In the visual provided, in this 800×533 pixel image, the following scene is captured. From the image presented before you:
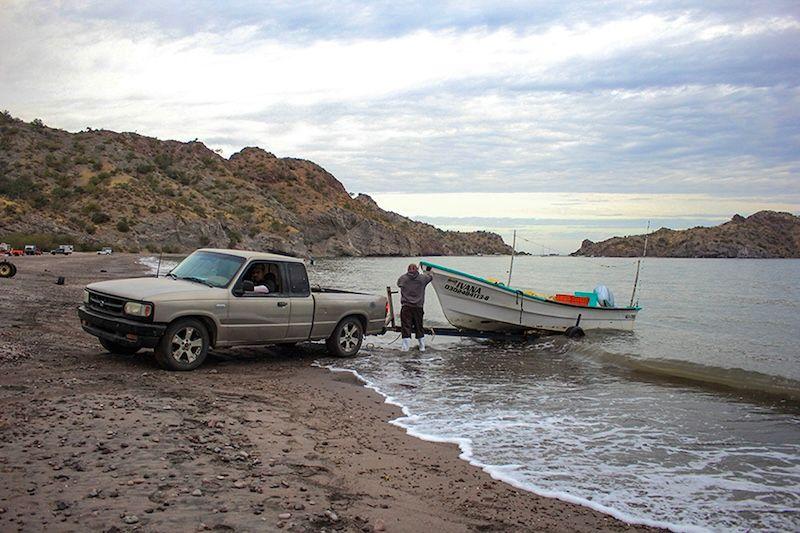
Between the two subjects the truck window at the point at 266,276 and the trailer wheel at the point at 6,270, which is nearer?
the truck window at the point at 266,276

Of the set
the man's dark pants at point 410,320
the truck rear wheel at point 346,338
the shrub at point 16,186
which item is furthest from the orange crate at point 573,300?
the shrub at point 16,186

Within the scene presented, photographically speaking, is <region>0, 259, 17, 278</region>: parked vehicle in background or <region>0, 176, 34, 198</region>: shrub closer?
<region>0, 259, 17, 278</region>: parked vehicle in background

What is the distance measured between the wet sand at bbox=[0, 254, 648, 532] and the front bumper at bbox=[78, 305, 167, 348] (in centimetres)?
42

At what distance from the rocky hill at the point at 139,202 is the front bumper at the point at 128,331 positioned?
49.4 meters

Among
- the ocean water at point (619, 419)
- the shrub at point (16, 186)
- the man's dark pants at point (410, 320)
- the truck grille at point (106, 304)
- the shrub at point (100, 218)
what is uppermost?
the shrub at point (16, 186)

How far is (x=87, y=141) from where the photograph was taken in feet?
293

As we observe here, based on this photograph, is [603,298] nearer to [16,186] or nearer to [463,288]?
[463,288]

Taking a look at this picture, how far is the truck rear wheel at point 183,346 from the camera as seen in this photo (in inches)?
368

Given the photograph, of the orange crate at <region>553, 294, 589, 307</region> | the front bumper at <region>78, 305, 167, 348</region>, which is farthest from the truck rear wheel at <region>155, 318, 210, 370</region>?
the orange crate at <region>553, 294, 589, 307</region>

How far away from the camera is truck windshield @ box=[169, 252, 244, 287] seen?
10516 millimetres

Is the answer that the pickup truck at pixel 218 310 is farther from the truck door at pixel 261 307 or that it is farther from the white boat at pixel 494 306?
the white boat at pixel 494 306

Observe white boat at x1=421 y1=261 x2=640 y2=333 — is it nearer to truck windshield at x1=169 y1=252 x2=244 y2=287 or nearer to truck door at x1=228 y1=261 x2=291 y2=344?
truck door at x1=228 y1=261 x2=291 y2=344

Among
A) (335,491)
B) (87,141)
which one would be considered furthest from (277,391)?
(87,141)

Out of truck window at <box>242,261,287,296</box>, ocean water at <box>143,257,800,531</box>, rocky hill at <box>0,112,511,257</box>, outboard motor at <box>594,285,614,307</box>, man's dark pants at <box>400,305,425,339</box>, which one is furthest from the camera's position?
rocky hill at <box>0,112,511,257</box>
